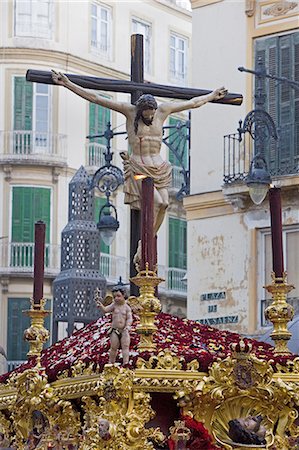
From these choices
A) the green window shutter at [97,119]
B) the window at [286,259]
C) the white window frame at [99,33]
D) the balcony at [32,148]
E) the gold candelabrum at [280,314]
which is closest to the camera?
the gold candelabrum at [280,314]

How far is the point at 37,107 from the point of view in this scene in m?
33.1

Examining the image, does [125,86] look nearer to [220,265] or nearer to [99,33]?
[220,265]

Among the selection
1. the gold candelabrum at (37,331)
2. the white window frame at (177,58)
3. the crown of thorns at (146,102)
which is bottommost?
the gold candelabrum at (37,331)

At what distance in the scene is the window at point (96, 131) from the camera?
110 feet

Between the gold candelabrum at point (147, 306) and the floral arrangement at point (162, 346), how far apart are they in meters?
0.08

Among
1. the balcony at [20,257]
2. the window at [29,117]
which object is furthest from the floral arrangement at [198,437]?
the window at [29,117]

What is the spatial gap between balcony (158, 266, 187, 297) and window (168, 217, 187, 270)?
305mm

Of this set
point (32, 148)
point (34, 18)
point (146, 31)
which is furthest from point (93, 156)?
point (146, 31)

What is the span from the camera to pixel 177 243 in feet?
115

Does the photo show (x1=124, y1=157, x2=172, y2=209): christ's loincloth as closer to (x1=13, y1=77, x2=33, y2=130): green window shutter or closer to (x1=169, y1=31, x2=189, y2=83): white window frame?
(x1=13, y1=77, x2=33, y2=130): green window shutter

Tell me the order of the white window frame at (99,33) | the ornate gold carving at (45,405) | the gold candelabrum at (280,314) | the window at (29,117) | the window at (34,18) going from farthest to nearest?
the white window frame at (99,33)
the window at (34,18)
the window at (29,117)
the gold candelabrum at (280,314)
the ornate gold carving at (45,405)

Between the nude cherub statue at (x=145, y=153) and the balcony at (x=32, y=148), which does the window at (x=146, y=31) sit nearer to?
the balcony at (x=32, y=148)

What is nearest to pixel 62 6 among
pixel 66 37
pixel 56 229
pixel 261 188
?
pixel 66 37

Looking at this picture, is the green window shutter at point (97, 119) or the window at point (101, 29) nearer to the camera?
the green window shutter at point (97, 119)
